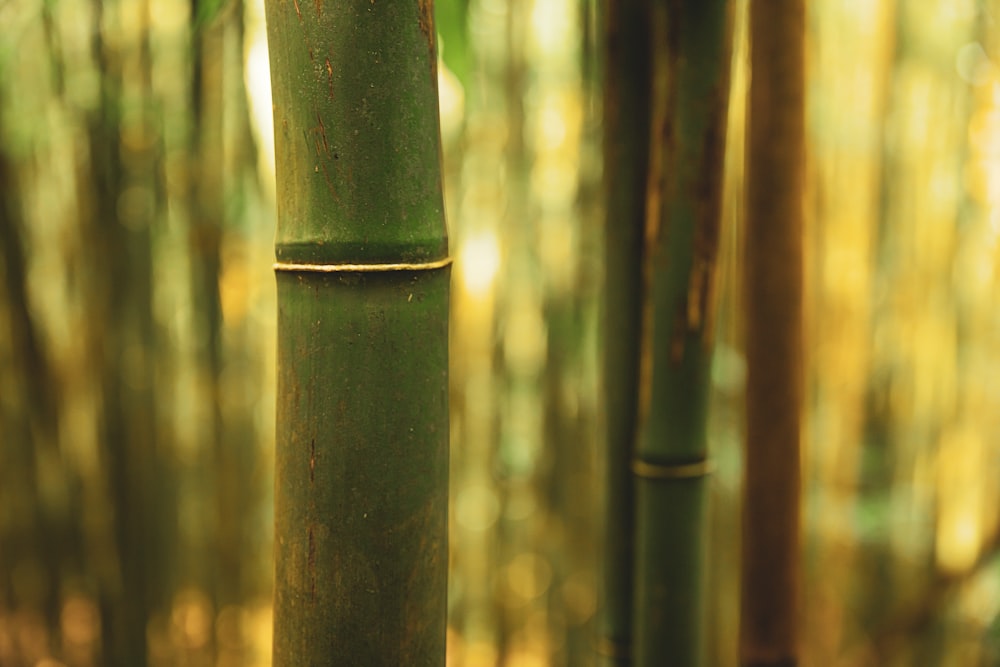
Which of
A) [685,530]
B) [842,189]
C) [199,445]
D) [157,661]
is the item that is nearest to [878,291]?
[842,189]

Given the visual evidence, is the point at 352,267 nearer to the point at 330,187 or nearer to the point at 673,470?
the point at 330,187

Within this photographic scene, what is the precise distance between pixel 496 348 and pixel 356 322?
134 centimetres

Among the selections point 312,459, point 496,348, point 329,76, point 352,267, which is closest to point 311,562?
point 312,459

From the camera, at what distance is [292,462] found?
509mm

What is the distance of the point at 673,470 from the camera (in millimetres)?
792

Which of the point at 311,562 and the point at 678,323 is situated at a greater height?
the point at 678,323

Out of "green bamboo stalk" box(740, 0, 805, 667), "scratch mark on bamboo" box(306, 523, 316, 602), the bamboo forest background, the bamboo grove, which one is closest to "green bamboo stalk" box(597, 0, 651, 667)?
the bamboo grove

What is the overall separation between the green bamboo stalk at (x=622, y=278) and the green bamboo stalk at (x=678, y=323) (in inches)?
2.1

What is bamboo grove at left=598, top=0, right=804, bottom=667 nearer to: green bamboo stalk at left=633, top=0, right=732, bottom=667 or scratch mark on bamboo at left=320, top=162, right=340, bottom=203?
green bamboo stalk at left=633, top=0, right=732, bottom=667

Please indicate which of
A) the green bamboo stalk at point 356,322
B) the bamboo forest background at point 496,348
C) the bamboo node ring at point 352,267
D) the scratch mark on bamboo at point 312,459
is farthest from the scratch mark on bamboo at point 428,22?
the bamboo forest background at point 496,348

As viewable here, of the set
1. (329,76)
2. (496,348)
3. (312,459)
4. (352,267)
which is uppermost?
(329,76)

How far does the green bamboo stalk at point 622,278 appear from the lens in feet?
2.68

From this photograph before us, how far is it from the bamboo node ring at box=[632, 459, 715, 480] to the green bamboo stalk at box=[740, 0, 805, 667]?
46 millimetres

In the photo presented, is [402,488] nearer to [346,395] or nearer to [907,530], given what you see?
[346,395]
